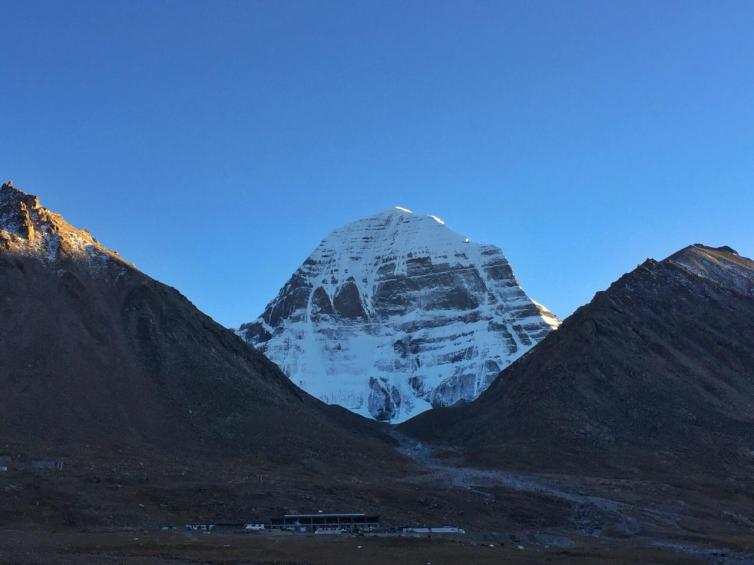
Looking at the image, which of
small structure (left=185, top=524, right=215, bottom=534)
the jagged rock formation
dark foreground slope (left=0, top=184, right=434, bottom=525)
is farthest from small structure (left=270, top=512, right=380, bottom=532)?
the jagged rock formation

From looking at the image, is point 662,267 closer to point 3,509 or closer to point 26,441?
point 26,441

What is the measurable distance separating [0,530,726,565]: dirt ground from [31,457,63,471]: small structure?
83.3 ft

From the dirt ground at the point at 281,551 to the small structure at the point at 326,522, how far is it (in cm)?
723

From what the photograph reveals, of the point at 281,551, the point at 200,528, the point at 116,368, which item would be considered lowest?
the point at 281,551

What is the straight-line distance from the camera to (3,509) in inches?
3403

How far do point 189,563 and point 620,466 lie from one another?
86540 mm

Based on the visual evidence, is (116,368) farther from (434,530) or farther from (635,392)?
(635,392)

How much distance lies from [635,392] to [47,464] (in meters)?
91.9

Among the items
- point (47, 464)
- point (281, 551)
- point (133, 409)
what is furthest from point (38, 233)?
point (281, 551)

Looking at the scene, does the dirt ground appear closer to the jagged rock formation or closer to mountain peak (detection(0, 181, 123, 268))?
the jagged rock formation

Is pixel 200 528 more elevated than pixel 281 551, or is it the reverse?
pixel 200 528

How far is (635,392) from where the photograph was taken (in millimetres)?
152625

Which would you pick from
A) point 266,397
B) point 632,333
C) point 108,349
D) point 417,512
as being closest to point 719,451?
point 632,333

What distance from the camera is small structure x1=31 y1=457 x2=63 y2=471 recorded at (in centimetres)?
10206
